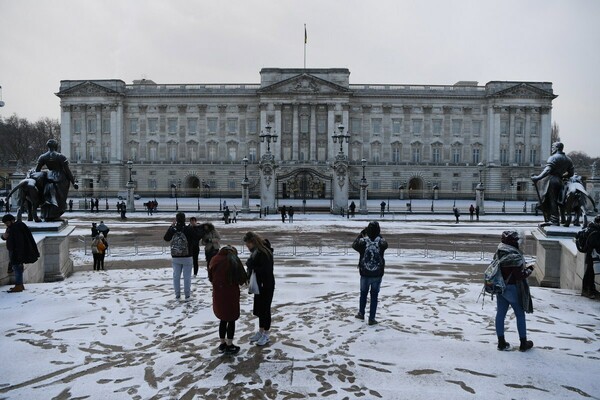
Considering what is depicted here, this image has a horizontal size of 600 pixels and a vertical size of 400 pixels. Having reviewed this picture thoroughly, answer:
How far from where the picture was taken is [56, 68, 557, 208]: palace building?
3029 inches

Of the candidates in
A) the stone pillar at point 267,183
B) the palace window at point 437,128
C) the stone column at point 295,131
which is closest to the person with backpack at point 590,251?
the stone pillar at point 267,183

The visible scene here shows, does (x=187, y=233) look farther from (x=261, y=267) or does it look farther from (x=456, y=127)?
(x=456, y=127)

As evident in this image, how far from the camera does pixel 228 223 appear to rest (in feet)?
121

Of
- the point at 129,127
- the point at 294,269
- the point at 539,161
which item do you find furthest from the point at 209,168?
the point at 294,269

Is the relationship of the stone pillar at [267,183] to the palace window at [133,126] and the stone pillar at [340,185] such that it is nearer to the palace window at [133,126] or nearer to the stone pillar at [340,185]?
the stone pillar at [340,185]

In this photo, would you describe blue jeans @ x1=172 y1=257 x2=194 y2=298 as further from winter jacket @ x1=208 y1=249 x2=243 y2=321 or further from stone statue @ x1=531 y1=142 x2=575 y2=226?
stone statue @ x1=531 y1=142 x2=575 y2=226

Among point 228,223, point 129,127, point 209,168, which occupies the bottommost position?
point 228,223

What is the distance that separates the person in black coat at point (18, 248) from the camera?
37.3 ft

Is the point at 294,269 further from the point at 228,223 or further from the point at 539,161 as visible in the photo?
the point at 539,161

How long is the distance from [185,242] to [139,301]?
1.69 meters

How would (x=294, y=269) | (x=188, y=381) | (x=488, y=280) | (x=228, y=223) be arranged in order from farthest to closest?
(x=228, y=223), (x=294, y=269), (x=488, y=280), (x=188, y=381)

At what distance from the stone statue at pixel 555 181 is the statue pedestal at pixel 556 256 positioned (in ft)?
1.80

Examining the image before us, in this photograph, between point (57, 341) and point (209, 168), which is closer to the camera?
point (57, 341)

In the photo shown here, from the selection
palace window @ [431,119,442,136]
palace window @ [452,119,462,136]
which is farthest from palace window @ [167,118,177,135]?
palace window @ [452,119,462,136]
